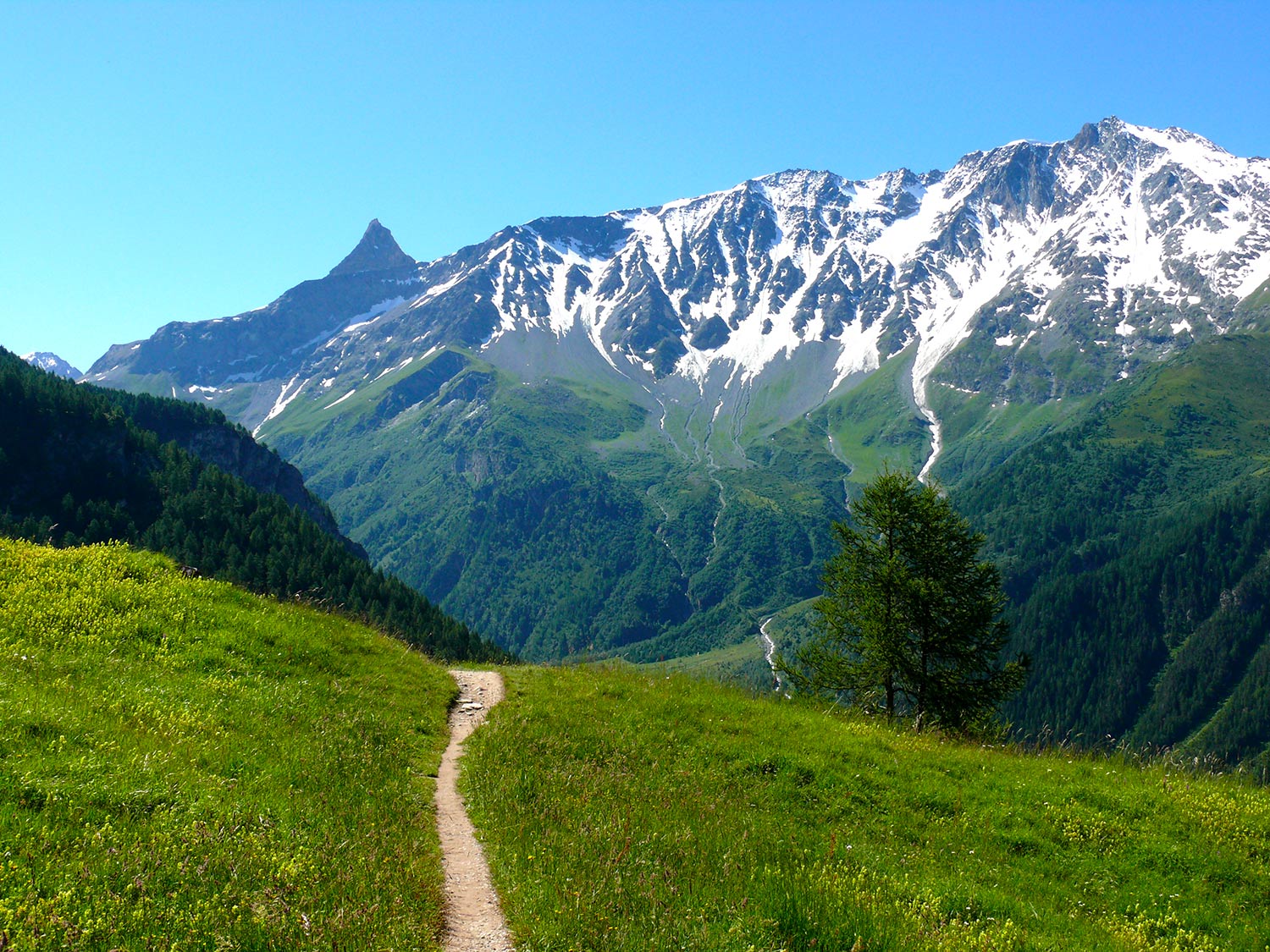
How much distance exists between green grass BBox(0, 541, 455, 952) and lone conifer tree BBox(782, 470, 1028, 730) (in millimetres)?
15727

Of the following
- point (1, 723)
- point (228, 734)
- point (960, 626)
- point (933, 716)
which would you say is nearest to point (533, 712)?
point (228, 734)

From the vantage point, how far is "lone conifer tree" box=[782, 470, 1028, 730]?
26.4 metres

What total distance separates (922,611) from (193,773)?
895 inches

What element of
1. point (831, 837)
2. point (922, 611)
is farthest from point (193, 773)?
point (922, 611)

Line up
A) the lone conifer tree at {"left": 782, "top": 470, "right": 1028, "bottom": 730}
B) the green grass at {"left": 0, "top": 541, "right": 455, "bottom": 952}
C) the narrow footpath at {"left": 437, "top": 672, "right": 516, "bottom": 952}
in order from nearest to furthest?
the green grass at {"left": 0, "top": 541, "right": 455, "bottom": 952} < the narrow footpath at {"left": 437, "top": 672, "right": 516, "bottom": 952} < the lone conifer tree at {"left": 782, "top": 470, "right": 1028, "bottom": 730}

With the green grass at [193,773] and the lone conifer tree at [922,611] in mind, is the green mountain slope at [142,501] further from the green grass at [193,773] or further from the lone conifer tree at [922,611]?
the green grass at [193,773]

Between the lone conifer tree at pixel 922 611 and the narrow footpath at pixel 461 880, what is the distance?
15.6 metres

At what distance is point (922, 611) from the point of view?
26.5 m

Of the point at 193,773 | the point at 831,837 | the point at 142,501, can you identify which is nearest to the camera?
the point at 193,773

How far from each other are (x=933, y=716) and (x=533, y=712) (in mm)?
13612

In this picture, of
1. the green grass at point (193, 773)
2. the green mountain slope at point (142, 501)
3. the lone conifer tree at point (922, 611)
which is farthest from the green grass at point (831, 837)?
the green mountain slope at point (142, 501)

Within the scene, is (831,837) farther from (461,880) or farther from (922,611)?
(922,611)

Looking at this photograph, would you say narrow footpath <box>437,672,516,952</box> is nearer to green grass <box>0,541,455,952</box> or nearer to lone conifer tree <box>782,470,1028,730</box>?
green grass <box>0,541,455,952</box>

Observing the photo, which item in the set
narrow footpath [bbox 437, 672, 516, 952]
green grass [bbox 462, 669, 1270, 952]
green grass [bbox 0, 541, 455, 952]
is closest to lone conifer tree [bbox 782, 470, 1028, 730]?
green grass [bbox 462, 669, 1270, 952]
